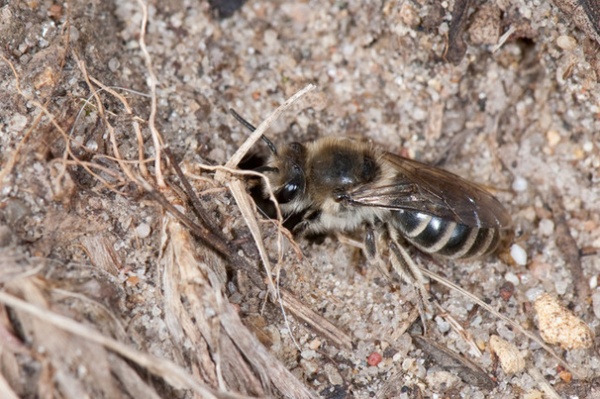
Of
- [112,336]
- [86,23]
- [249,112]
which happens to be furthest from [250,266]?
[86,23]

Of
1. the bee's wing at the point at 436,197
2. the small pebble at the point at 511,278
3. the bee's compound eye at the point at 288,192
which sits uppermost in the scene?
the bee's wing at the point at 436,197

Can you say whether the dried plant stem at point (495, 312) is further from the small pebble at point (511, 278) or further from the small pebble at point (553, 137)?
the small pebble at point (553, 137)

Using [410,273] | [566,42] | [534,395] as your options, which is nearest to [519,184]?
[566,42]

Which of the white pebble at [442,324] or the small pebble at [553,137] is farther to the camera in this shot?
the small pebble at [553,137]

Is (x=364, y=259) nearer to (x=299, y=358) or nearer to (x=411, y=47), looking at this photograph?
(x=299, y=358)

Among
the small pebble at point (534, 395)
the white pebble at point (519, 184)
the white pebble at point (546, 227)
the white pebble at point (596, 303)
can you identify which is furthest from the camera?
the white pebble at point (519, 184)

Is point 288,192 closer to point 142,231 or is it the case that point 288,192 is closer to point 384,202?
point 384,202

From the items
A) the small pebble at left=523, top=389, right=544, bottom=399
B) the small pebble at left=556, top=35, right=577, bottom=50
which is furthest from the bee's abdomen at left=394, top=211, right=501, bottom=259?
the small pebble at left=556, top=35, right=577, bottom=50

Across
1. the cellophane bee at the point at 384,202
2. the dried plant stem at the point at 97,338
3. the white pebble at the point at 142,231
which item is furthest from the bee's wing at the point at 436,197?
the dried plant stem at the point at 97,338
